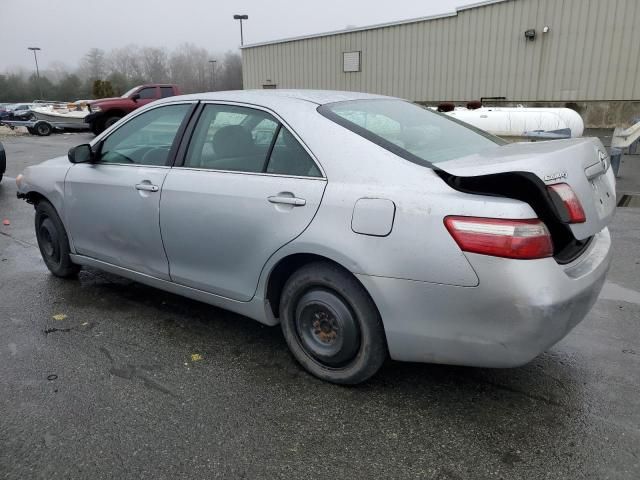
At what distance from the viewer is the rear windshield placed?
2.77m

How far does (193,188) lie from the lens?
325cm

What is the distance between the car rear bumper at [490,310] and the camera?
2234 mm

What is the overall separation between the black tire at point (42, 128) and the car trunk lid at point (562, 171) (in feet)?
87.7

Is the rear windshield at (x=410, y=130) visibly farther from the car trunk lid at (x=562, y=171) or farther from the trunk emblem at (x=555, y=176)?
the trunk emblem at (x=555, y=176)

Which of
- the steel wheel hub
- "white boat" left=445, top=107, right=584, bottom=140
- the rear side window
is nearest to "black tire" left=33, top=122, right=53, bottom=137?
the rear side window

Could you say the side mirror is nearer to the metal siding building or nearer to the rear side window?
the rear side window

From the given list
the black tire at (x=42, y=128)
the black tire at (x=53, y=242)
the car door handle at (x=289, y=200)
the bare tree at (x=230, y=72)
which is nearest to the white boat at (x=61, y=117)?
the black tire at (x=42, y=128)

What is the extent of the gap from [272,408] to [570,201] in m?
1.72

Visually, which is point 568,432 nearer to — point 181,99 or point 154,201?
point 154,201

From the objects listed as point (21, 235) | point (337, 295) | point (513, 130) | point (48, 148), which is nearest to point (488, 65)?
point (513, 130)

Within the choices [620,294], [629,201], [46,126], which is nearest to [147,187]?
[620,294]

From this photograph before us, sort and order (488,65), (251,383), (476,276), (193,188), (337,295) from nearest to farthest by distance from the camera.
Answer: (476,276) < (337,295) < (251,383) < (193,188) < (488,65)

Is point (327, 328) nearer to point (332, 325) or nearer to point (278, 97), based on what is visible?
point (332, 325)

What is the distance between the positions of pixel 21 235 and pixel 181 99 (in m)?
3.82
